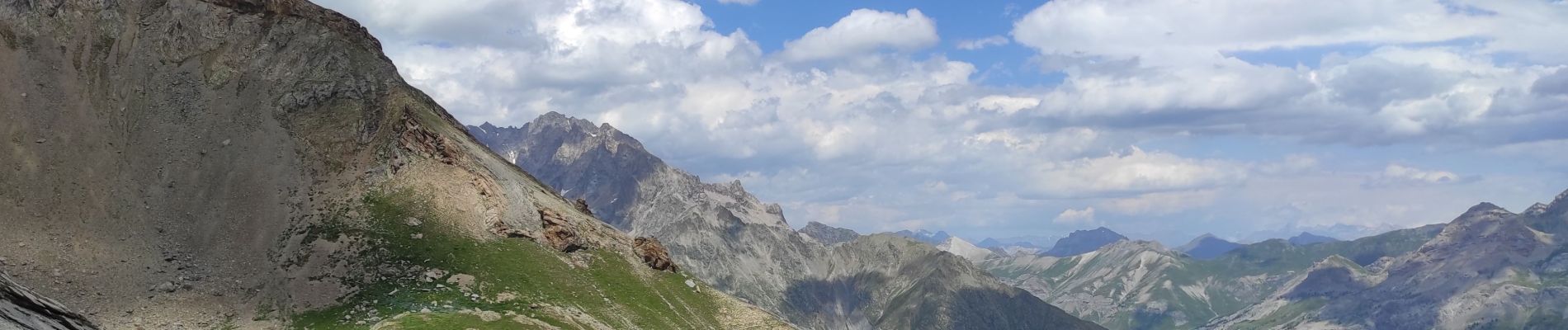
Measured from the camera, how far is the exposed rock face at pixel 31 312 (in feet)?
80.9

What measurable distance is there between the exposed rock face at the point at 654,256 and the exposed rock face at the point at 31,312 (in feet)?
530

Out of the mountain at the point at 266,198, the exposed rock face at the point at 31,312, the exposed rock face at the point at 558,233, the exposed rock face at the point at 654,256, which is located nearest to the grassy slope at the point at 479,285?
the mountain at the point at 266,198

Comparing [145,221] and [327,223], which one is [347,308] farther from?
[145,221]

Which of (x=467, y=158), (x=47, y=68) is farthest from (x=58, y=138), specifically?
(x=467, y=158)

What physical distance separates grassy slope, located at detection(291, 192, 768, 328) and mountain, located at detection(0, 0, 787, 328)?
340mm

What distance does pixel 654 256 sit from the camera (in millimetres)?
192375

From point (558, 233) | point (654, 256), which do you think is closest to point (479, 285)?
point (558, 233)

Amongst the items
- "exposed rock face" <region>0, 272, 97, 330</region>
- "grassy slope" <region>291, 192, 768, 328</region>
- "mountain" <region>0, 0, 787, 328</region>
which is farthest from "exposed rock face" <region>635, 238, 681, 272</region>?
"exposed rock face" <region>0, 272, 97, 330</region>

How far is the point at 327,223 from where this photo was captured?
514 ft

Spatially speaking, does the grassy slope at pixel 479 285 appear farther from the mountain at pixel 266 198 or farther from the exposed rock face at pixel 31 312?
the exposed rock face at pixel 31 312

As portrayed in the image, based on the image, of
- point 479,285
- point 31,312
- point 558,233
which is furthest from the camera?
point 558,233

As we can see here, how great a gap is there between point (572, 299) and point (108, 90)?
8436cm

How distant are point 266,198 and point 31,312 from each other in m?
146

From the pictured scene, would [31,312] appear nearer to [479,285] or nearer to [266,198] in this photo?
[479,285]
